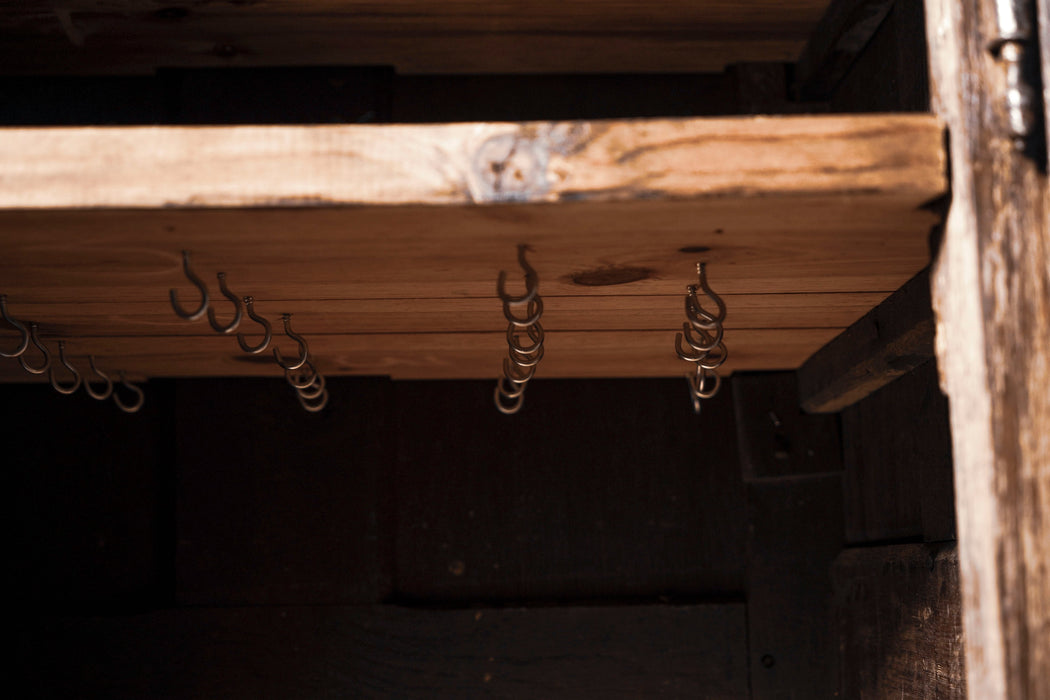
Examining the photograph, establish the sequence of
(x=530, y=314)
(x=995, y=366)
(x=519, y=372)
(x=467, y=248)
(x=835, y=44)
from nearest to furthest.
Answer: (x=995, y=366)
(x=467, y=248)
(x=530, y=314)
(x=519, y=372)
(x=835, y=44)

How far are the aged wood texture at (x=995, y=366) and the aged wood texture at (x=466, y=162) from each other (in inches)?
1.2

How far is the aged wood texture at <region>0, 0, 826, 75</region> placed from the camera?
114 cm

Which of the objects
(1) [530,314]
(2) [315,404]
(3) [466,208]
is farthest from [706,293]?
(2) [315,404]

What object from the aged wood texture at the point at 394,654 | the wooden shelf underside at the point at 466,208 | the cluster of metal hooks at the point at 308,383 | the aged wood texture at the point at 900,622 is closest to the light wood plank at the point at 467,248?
the wooden shelf underside at the point at 466,208

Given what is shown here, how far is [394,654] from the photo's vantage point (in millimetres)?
1312

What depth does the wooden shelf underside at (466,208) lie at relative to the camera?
0.63m

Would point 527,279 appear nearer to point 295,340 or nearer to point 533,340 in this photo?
point 533,340

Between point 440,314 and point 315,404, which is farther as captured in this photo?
point 315,404

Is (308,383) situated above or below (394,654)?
above

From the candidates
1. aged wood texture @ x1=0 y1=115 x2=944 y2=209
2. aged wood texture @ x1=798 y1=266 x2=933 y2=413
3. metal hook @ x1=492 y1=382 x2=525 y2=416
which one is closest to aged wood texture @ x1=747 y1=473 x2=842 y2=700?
aged wood texture @ x1=798 y1=266 x2=933 y2=413

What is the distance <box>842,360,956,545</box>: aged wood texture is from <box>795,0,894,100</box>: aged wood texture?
41cm

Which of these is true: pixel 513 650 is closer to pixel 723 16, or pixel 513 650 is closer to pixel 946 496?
pixel 946 496

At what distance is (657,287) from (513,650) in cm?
68

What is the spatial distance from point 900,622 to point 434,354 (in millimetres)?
668
